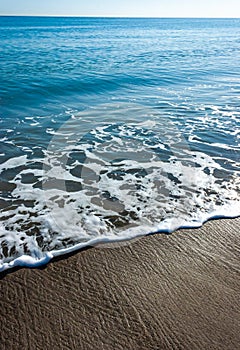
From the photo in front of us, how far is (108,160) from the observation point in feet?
21.2

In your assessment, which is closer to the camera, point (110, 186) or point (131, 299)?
point (131, 299)

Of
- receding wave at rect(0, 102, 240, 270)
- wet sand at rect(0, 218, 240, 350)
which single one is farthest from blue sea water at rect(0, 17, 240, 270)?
wet sand at rect(0, 218, 240, 350)

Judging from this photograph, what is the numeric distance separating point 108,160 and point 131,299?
378 cm

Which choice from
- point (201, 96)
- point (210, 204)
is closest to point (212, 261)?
point (210, 204)

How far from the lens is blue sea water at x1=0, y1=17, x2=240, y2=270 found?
14.0ft

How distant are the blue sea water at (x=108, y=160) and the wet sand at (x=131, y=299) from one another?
14.1 inches

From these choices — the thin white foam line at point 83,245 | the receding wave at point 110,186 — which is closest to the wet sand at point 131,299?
the thin white foam line at point 83,245

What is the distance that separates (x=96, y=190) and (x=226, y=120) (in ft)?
19.0

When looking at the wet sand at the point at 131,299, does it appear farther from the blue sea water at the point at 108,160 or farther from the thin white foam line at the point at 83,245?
the blue sea water at the point at 108,160

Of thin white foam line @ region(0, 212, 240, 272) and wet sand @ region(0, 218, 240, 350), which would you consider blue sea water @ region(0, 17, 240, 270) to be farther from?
wet sand @ region(0, 218, 240, 350)

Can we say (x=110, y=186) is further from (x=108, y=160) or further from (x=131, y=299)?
(x=131, y=299)

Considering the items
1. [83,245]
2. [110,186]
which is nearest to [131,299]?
[83,245]

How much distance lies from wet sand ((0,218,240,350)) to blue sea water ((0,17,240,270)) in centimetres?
36

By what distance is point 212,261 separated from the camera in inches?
142
